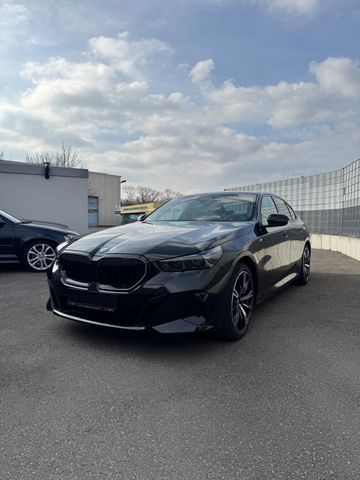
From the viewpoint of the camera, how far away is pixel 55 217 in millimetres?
13977

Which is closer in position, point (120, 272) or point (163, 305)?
point (163, 305)

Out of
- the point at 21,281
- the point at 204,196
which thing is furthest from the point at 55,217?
the point at 204,196

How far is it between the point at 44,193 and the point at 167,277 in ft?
38.8

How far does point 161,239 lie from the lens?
3430 millimetres

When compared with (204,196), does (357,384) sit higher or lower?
lower

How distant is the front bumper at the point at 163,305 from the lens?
3.06 meters

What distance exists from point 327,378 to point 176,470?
1.54m

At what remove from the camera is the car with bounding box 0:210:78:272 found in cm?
743

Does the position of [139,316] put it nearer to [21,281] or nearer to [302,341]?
[302,341]

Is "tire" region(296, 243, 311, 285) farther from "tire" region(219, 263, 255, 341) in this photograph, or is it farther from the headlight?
the headlight

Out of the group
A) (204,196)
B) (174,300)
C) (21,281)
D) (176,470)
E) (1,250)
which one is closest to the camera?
(176,470)

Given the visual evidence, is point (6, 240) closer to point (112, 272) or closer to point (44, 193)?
point (112, 272)

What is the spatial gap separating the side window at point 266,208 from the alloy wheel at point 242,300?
0.93 m

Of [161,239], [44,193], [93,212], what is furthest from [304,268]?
[93,212]
